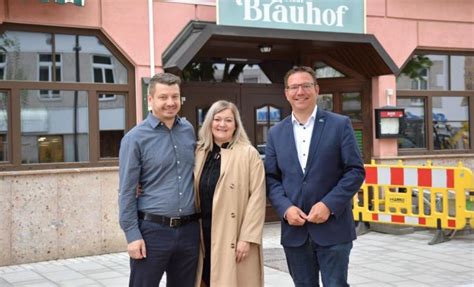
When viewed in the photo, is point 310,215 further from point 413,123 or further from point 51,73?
point 413,123

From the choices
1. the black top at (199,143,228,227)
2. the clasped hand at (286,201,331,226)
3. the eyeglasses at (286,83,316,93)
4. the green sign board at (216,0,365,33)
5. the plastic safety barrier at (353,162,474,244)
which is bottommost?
the plastic safety barrier at (353,162,474,244)

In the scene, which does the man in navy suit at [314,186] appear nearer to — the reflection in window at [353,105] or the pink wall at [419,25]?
the pink wall at [419,25]

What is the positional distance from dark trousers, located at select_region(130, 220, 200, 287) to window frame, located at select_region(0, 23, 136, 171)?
157 inches

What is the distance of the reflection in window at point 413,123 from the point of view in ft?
32.1

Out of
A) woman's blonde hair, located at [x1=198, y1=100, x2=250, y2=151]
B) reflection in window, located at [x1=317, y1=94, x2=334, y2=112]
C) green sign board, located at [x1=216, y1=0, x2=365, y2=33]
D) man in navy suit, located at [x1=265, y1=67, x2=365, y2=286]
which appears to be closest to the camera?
man in navy suit, located at [x1=265, y1=67, x2=365, y2=286]

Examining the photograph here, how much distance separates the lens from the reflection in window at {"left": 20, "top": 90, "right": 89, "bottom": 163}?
7.24 m

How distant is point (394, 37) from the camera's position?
9.45m

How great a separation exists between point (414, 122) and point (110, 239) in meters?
5.26

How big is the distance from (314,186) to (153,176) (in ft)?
3.22

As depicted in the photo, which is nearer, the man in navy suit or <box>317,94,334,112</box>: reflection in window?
the man in navy suit

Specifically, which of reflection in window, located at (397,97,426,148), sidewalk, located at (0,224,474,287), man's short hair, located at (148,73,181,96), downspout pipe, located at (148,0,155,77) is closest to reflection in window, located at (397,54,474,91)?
reflection in window, located at (397,97,426,148)

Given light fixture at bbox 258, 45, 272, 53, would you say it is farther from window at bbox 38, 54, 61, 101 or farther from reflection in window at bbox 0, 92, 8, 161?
reflection in window at bbox 0, 92, 8, 161

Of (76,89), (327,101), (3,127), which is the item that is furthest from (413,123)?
(3,127)

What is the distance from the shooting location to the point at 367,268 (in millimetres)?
6633
